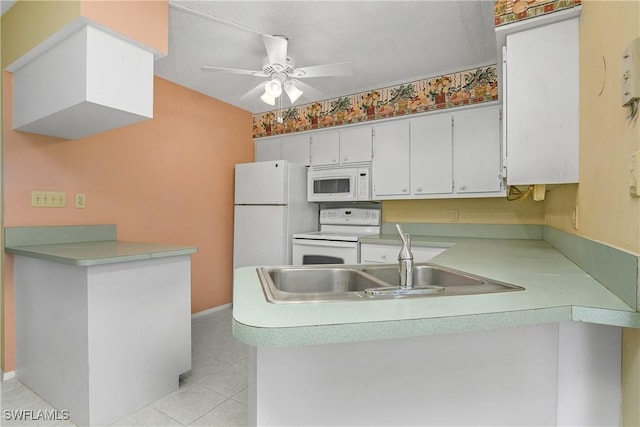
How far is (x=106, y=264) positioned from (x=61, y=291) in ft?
1.17

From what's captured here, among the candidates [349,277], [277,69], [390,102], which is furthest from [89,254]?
[390,102]

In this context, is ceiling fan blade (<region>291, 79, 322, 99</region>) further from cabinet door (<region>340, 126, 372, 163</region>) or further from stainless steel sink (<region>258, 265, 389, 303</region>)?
stainless steel sink (<region>258, 265, 389, 303</region>)

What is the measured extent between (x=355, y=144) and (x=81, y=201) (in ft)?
8.11

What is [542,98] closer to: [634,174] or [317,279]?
[634,174]

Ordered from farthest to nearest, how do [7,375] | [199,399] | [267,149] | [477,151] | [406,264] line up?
1. [267,149]
2. [477,151]
3. [7,375]
4. [199,399]
5. [406,264]

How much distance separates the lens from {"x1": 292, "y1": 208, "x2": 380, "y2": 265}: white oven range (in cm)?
312

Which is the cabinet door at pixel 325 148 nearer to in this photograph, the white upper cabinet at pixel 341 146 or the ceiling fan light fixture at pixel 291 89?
the white upper cabinet at pixel 341 146

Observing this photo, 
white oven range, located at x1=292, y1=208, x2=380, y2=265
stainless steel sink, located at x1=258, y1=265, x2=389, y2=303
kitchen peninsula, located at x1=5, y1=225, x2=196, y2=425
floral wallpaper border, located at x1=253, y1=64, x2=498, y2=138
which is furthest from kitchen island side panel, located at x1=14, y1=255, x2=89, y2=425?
white oven range, located at x1=292, y1=208, x2=380, y2=265

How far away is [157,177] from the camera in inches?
120

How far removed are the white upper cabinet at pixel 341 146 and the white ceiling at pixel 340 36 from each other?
0.53 meters

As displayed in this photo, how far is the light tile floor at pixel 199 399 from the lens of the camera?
5.67 feet

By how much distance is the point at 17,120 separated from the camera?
6.83 ft

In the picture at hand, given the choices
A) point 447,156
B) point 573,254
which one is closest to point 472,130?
point 447,156

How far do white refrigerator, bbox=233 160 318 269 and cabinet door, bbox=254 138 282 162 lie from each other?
442 millimetres
